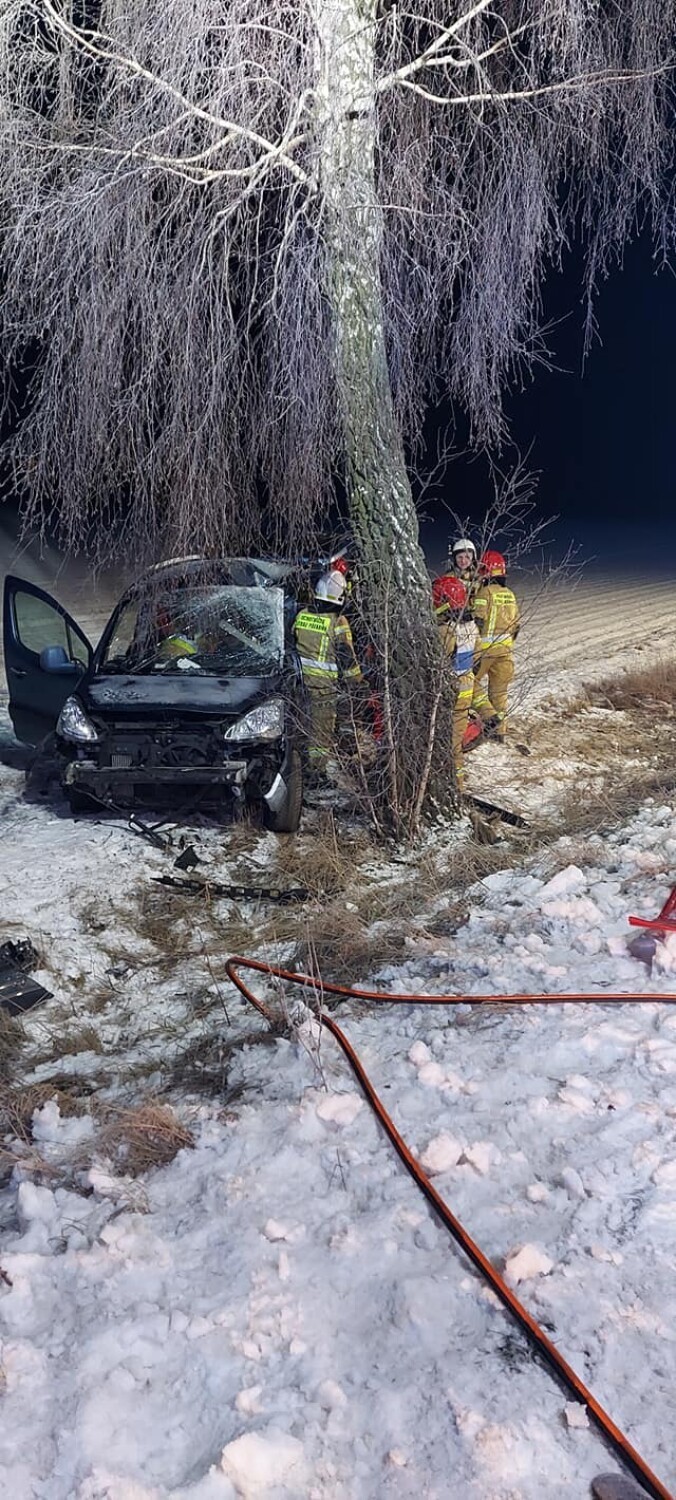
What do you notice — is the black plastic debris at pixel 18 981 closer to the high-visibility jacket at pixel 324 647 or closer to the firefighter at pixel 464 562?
the high-visibility jacket at pixel 324 647

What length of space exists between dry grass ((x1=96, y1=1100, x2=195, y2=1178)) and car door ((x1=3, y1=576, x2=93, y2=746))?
3931 mm

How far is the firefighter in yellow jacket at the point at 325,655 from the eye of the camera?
6918 mm

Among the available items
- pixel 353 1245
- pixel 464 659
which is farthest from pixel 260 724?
pixel 353 1245

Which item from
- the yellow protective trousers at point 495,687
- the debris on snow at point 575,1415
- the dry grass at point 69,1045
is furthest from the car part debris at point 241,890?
the debris on snow at point 575,1415

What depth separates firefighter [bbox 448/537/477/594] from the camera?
784 centimetres

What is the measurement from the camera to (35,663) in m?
7.63

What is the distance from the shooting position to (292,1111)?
3980 millimetres

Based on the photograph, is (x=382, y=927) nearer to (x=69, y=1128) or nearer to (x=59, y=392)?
(x=69, y=1128)

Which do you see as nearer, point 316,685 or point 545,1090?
point 545,1090

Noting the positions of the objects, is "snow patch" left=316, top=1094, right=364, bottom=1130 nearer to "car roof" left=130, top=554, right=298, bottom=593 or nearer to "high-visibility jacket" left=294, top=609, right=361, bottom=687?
"high-visibility jacket" left=294, top=609, right=361, bottom=687

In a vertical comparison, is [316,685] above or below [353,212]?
below

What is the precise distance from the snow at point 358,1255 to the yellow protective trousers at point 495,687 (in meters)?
3.85

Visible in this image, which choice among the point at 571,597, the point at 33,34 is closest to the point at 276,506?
the point at 33,34

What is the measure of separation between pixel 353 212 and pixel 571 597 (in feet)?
37.0
